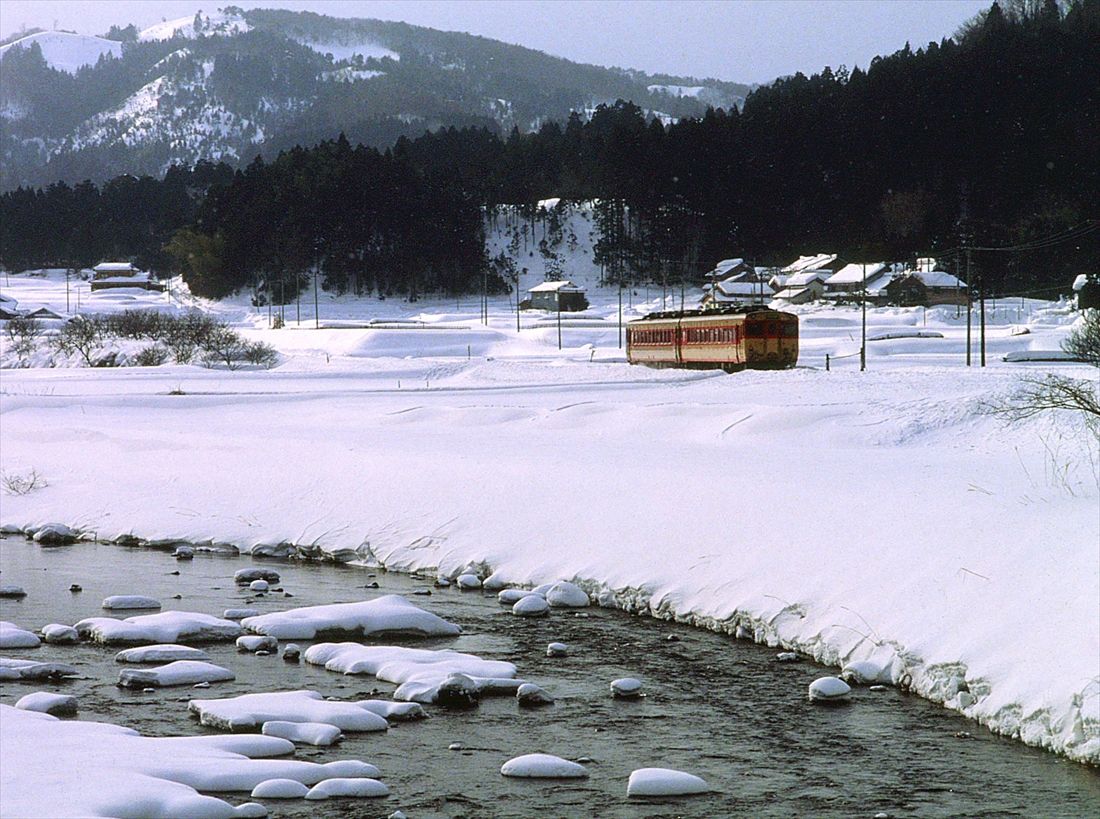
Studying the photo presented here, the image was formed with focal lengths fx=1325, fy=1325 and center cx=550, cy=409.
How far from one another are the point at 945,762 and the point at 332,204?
127 m

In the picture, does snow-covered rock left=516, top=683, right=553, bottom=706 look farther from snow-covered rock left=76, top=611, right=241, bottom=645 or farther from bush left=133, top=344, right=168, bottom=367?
bush left=133, top=344, right=168, bottom=367

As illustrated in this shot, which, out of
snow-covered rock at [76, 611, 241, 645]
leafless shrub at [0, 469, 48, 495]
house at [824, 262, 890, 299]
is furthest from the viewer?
house at [824, 262, 890, 299]

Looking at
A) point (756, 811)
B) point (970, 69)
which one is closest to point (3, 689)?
point (756, 811)

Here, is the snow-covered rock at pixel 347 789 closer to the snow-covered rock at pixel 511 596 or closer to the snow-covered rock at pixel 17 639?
the snow-covered rock at pixel 17 639

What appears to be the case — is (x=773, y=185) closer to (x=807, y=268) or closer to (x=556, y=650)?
(x=807, y=268)

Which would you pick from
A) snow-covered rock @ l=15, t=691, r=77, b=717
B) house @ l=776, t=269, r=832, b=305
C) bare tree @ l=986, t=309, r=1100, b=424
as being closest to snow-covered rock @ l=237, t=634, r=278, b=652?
snow-covered rock @ l=15, t=691, r=77, b=717

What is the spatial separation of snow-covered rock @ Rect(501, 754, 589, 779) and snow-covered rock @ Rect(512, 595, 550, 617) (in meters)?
6.75

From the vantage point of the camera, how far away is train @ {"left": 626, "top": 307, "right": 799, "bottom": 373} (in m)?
55.5

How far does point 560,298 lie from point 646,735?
107m

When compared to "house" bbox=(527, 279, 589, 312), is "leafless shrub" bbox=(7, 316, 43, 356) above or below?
below

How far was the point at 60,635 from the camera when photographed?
51.9 feet

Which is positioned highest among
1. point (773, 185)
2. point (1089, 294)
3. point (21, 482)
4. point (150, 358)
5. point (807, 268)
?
point (773, 185)

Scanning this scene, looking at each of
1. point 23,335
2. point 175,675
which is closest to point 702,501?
point 175,675

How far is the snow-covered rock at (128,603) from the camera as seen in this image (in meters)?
17.8
